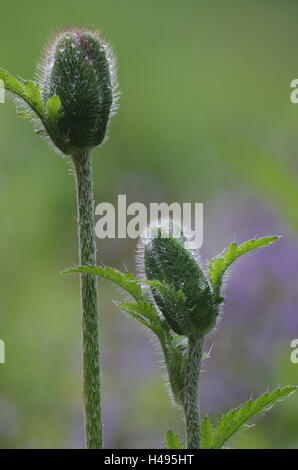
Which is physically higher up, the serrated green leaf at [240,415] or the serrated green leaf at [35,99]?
the serrated green leaf at [35,99]

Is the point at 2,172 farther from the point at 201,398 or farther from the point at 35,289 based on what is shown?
the point at 201,398

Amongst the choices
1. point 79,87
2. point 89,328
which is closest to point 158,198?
point 79,87

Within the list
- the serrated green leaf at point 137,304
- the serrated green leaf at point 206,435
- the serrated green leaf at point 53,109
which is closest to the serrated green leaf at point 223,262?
the serrated green leaf at point 137,304

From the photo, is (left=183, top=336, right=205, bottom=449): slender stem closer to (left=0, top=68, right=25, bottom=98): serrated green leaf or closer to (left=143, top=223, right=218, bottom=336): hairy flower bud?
(left=143, top=223, right=218, bottom=336): hairy flower bud

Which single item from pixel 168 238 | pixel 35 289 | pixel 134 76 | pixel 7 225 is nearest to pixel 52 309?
pixel 35 289

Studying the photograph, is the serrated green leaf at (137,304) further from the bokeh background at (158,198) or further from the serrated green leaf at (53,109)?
the bokeh background at (158,198)

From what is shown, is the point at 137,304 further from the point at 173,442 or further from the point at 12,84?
the point at 12,84
